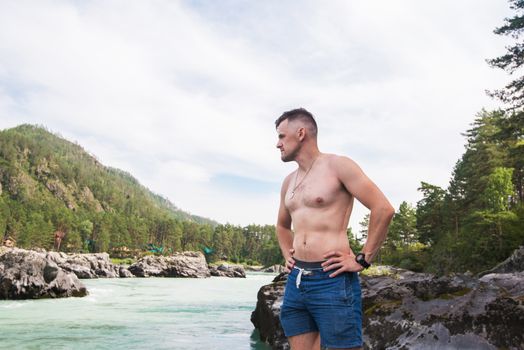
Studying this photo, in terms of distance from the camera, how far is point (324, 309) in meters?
3.22

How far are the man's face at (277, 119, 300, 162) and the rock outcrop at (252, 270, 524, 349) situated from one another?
3.90 m

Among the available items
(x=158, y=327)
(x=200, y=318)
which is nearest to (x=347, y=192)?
(x=158, y=327)

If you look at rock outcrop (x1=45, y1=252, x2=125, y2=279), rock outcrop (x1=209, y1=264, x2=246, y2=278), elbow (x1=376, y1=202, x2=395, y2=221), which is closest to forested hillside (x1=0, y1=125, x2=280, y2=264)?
rock outcrop (x1=45, y1=252, x2=125, y2=279)

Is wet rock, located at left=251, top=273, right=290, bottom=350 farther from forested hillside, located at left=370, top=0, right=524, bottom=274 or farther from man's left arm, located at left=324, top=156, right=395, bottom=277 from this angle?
forested hillside, located at left=370, top=0, right=524, bottom=274

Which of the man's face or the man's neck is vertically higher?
the man's face

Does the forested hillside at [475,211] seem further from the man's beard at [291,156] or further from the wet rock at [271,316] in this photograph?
the man's beard at [291,156]

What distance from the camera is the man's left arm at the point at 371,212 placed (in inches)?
127

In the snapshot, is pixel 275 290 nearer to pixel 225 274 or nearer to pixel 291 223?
pixel 291 223

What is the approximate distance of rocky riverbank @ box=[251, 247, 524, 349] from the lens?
229 inches

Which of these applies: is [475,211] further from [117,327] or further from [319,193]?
[319,193]

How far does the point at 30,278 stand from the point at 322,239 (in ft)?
78.2

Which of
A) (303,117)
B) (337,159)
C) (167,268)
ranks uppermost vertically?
(303,117)

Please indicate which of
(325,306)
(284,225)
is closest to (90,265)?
(284,225)

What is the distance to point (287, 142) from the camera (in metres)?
3.71
